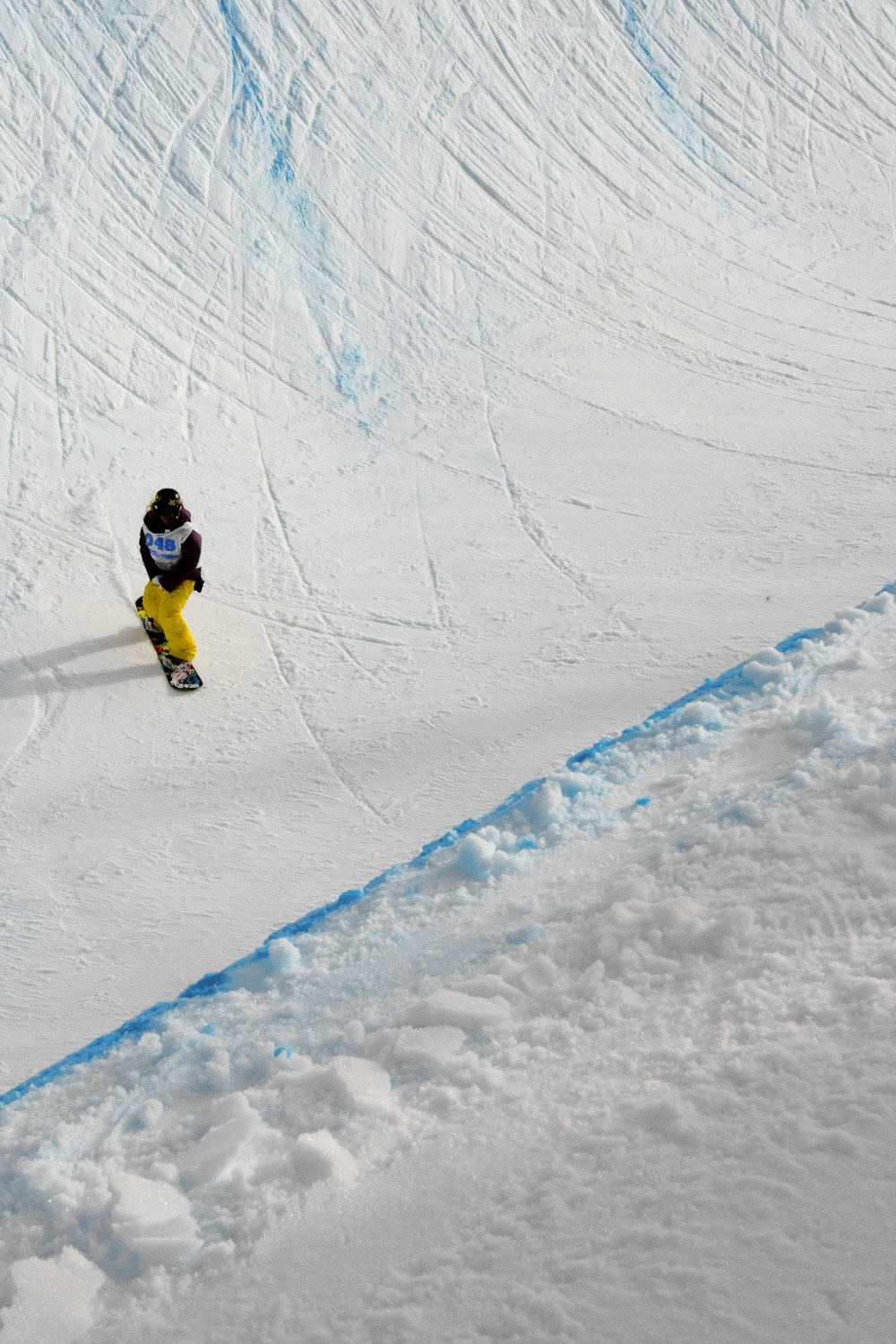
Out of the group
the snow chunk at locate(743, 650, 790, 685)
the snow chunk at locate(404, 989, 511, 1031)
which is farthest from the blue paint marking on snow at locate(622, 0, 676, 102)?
the snow chunk at locate(404, 989, 511, 1031)

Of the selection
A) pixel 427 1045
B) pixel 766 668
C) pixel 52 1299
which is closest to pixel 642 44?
pixel 766 668

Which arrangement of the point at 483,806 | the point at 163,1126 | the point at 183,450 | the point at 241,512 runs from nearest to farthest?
the point at 163,1126 → the point at 483,806 → the point at 241,512 → the point at 183,450

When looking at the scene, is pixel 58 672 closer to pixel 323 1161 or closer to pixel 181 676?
pixel 181 676

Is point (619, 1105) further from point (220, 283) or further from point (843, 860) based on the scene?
point (220, 283)

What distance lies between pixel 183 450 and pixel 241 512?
896mm

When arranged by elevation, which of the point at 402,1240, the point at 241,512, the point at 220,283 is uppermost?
the point at 220,283

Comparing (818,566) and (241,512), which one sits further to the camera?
(241,512)

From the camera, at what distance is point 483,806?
516 cm

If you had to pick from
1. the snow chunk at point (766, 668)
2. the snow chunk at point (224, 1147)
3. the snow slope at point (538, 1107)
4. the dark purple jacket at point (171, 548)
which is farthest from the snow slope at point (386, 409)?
the snow chunk at point (224, 1147)

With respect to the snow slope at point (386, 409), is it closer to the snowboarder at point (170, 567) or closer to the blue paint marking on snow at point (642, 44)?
the blue paint marking on snow at point (642, 44)

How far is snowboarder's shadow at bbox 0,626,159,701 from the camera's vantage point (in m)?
6.31

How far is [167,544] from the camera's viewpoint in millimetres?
6059

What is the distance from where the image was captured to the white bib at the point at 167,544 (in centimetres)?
604

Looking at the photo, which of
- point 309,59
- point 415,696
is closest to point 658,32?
point 309,59
